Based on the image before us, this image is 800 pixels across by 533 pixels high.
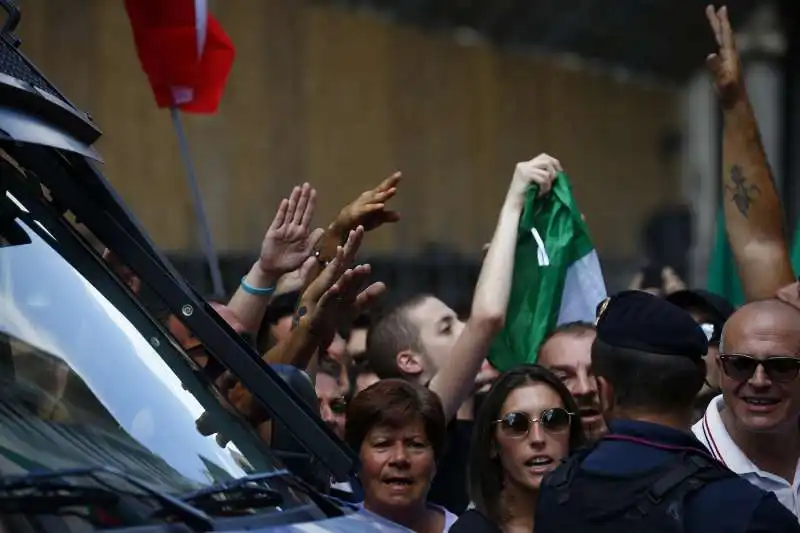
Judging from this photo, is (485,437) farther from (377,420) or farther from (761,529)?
(761,529)

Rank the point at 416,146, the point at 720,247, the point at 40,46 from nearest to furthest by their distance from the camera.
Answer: the point at 720,247 → the point at 40,46 → the point at 416,146

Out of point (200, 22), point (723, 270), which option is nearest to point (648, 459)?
point (200, 22)

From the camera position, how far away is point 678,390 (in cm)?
449

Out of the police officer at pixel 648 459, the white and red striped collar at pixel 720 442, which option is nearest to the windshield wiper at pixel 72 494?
the police officer at pixel 648 459

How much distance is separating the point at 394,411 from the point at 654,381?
3.72 ft

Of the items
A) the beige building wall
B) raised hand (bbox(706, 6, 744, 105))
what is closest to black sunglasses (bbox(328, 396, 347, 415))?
raised hand (bbox(706, 6, 744, 105))

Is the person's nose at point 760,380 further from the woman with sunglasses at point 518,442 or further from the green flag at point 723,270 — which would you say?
the green flag at point 723,270

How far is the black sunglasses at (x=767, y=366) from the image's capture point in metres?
5.43

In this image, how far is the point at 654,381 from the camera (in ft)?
14.7

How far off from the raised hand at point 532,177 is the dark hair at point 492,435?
1.23 metres

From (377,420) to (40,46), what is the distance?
13.1 metres

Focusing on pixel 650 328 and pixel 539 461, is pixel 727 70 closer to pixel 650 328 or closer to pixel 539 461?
pixel 539 461

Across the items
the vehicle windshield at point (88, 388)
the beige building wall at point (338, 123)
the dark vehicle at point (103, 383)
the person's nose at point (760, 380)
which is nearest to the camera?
the dark vehicle at point (103, 383)

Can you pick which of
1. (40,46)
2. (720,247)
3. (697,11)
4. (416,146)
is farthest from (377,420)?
(697,11)
